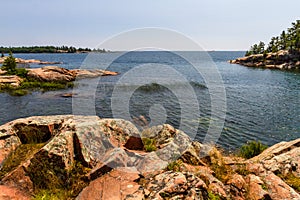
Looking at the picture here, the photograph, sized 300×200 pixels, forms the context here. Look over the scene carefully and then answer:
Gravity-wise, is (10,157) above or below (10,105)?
above

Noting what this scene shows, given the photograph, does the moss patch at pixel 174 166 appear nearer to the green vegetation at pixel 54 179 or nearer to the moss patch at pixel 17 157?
the green vegetation at pixel 54 179

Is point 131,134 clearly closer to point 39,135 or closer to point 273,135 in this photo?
point 39,135

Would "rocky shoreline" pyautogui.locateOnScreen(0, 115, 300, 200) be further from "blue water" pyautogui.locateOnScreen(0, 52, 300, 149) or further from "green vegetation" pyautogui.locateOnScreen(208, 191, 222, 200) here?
"blue water" pyautogui.locateOnScreen(0, 52, 300, 149)

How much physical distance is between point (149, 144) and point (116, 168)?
2677 mm

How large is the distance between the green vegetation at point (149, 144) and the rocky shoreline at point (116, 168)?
0.15 feet

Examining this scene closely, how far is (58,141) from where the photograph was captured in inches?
263

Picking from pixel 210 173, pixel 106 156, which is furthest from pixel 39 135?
pixel 210 173

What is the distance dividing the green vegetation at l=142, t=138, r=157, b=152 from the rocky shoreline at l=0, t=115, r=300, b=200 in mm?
46

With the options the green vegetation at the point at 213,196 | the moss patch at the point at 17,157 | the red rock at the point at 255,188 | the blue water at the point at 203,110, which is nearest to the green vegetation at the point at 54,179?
the moss patch at the point at 17,157

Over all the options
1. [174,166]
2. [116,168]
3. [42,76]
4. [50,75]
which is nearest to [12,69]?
[42,76]

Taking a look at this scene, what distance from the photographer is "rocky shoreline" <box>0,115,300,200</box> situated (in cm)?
A: 578

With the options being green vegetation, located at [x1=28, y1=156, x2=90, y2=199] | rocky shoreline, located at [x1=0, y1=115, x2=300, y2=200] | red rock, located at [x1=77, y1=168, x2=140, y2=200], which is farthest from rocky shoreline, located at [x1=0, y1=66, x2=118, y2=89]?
red rock, located at [x1=77, y1=168, x2=140, y2=200]

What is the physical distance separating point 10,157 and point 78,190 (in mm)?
2954

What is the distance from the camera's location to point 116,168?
6.72 metres
